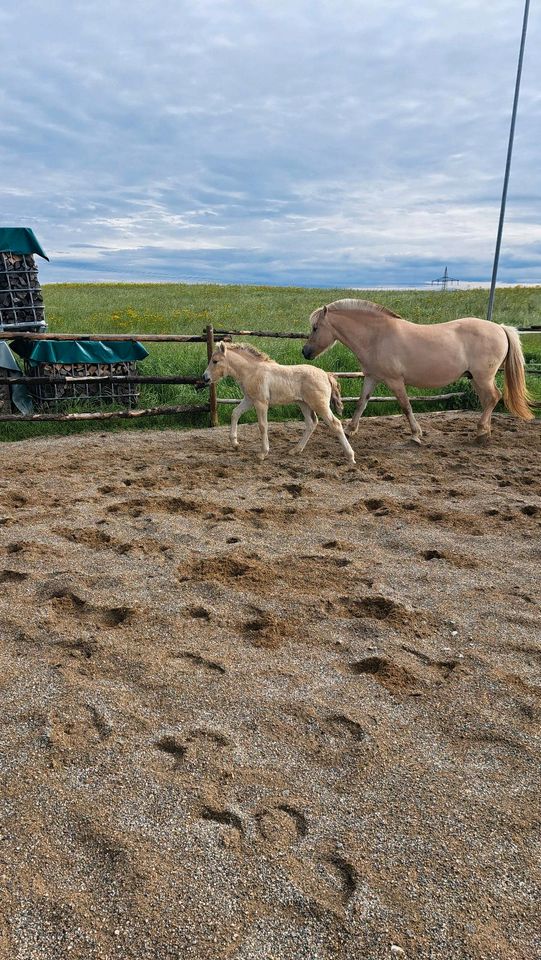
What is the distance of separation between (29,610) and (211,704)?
139 centimetres

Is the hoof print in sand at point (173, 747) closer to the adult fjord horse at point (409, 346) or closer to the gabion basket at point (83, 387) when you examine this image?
the adult fjord horse at point (409, 346)

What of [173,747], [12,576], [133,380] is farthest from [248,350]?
[173,747]

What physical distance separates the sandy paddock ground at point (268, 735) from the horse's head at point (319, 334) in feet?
10.4

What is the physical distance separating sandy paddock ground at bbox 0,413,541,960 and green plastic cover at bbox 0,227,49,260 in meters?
5.47

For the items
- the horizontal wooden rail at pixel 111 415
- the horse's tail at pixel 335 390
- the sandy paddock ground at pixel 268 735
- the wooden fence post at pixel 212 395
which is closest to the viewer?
the sandy paddock ground at pixel 268 735

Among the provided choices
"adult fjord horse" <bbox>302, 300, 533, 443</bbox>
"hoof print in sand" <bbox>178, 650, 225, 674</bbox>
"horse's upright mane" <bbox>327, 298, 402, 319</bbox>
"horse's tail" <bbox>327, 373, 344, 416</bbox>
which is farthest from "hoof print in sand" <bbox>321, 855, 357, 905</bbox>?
"horse's upright mane" <bbox>327, 298, 402, 319</bbox>

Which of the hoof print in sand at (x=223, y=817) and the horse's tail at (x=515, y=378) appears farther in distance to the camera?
the horse's tail at (x=515, y=378)

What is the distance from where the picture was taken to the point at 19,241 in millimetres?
9141

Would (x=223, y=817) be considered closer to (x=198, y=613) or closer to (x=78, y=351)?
(x=198, y=613)

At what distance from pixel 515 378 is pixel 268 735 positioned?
22.3 feet

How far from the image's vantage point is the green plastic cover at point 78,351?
8852mm

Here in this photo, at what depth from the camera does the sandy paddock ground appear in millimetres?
1777

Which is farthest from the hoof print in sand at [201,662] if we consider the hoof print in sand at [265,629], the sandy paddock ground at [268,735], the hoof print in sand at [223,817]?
the hoof print in sand at [223,817]

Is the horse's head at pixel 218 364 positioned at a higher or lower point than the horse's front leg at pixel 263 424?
higher
